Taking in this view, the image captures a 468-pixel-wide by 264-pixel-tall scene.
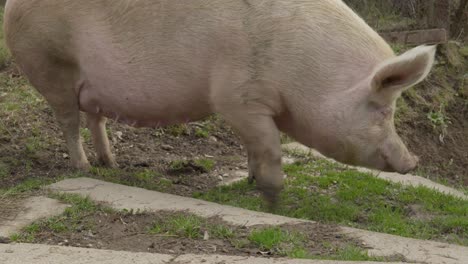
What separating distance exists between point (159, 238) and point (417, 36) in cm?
689

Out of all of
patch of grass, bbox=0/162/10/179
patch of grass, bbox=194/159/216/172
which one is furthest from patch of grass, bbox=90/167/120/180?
patch of grass, bbox=194/159/216/172

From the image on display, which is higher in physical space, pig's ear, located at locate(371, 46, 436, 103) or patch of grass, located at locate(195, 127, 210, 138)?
pig's ear, located at locate(371, 46, 436, 103)

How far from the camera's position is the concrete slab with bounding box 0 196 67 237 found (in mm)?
4539

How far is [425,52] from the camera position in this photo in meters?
4.83

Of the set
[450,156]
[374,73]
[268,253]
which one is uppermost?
[374,73]

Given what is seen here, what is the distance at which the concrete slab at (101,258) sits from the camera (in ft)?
12.7

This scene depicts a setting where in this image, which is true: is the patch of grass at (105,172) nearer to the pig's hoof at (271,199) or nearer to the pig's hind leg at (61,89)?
the pig's hind leg at (61,89)

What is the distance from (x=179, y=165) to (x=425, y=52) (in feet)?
8.23

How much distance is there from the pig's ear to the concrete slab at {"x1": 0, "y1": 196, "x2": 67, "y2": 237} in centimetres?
208

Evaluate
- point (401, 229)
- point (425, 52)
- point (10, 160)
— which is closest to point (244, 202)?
point (401, 229)

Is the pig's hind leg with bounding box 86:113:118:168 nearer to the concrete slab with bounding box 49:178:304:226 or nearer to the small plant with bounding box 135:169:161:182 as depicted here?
the small plant with bounding box 135:169:161:182

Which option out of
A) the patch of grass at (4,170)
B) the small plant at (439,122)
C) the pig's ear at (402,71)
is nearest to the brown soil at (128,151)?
the patch of grass at (4,170)

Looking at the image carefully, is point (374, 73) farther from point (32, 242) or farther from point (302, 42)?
point (32, 242)

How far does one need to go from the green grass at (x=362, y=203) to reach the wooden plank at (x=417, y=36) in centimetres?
420
